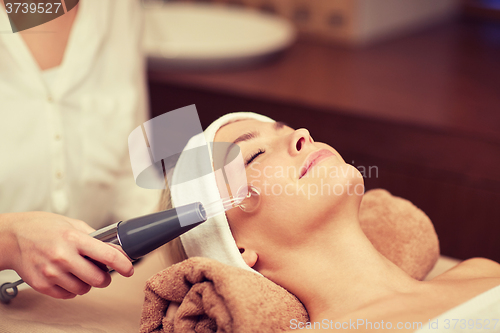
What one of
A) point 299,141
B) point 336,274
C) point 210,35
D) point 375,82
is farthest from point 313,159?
point 210,35

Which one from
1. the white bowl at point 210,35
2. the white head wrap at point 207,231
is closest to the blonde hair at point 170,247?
the white head wrap at point 207,231

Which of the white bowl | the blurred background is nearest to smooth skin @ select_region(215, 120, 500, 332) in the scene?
the blurred background

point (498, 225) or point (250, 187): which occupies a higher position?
point (250, 187)

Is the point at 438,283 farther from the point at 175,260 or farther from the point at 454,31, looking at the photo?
the point at 454,31

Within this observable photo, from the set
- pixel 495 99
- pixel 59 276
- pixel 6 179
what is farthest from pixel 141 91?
pixel 495 99

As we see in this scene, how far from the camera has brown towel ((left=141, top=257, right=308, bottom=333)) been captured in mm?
581

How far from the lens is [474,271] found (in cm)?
78

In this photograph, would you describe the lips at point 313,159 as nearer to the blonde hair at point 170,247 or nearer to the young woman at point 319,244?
the young woman at point 319,244

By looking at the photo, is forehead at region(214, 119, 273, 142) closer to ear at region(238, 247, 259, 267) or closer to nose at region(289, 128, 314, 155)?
nose at region(289, 128, 314, 155)

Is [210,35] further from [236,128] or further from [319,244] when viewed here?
[319,244]

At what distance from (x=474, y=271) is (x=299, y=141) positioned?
37 cm

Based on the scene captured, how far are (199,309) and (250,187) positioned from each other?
0.18m

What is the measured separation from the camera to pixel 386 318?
61 centimetres

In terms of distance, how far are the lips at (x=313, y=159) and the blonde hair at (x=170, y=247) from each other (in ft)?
0.66
